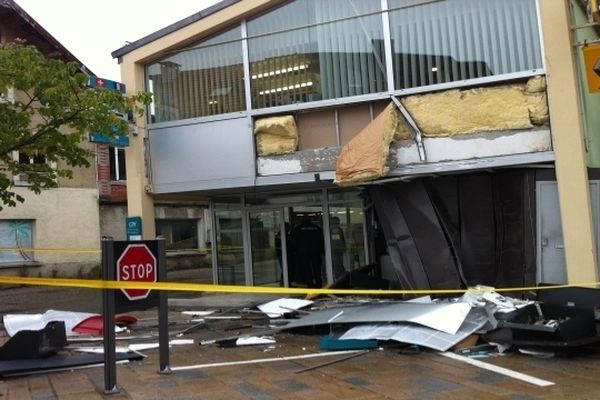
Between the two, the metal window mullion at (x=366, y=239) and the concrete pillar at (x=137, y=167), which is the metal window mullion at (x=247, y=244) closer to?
the concrete pillar at (x=137, y=167)

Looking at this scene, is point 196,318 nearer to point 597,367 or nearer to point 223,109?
point 223,109

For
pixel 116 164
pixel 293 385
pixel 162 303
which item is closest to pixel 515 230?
pixel 293 385

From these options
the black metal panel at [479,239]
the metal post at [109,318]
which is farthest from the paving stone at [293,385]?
the black metal panel at [479,239]

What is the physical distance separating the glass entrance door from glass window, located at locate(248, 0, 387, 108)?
3.02 m

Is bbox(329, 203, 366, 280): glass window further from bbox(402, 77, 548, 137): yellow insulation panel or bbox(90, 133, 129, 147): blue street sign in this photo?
bbox(90, 133, 129, 147): blue street sign

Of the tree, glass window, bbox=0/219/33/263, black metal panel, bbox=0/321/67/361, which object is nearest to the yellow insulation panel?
the tree

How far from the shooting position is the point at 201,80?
12.6 metres

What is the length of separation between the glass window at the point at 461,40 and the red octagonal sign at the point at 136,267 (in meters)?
6.33

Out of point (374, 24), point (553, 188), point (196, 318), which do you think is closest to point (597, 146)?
point (553, 188)

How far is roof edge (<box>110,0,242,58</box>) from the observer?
39.2 feet

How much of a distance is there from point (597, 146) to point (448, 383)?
689cm

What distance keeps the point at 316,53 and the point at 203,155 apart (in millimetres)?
2991

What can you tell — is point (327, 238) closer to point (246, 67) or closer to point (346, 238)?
point (346, 238)

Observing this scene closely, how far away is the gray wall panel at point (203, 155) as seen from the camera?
11.8 meters
